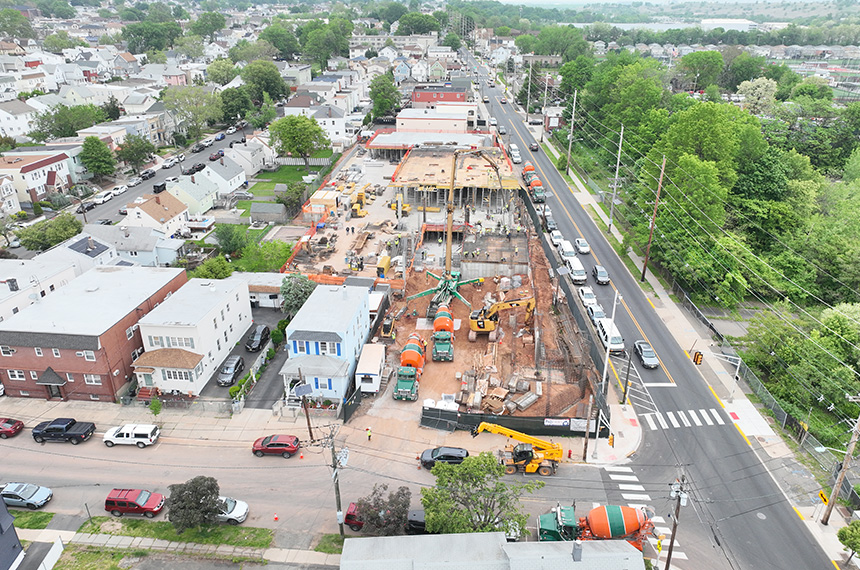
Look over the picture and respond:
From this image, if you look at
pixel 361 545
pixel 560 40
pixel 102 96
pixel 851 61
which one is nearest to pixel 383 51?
pixel 560 40

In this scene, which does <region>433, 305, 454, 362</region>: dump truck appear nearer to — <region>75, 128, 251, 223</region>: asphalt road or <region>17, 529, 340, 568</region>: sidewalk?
<region>17, 529, 340, 568</region>: sidewalk

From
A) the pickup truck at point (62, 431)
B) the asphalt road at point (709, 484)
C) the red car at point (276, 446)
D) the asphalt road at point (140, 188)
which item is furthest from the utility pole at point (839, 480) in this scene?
the asphalt road at point (140, 188)

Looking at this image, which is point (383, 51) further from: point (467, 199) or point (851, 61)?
point (851, 61)

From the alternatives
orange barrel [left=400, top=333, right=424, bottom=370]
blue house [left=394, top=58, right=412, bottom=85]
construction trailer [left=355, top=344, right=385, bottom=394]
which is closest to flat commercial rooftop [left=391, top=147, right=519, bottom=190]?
orange barrel [left=400, top=333, right=424, bottom=370]

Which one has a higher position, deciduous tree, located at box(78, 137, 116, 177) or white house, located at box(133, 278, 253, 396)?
deciduous tree, located at box(78, 137, 116, 177)

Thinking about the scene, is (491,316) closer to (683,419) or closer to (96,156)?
(683,419)

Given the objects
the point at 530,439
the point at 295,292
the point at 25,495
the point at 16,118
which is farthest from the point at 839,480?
the point at 16,118
